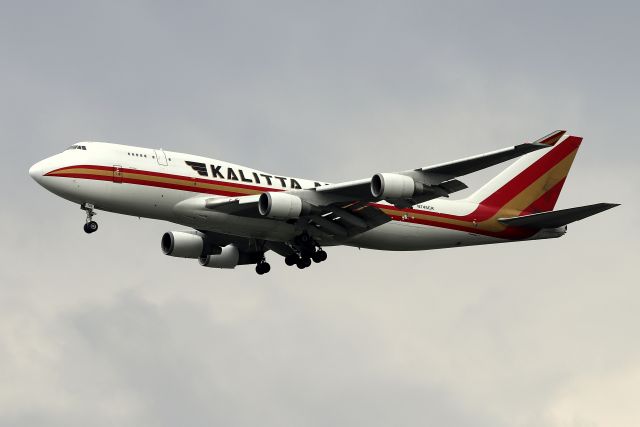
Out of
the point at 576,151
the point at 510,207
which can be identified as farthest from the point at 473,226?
the point at 576,151

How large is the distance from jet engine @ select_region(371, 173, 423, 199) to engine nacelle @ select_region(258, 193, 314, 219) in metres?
3.43

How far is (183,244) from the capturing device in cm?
5894

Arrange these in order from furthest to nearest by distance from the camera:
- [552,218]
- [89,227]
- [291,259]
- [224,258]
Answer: [224,258] < [552,218] < [291,259] < [89,227]

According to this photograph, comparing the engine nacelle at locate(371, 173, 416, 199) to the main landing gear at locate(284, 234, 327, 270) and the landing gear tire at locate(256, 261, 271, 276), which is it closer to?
the main landing gear at locate(284, 234, 327, 270)

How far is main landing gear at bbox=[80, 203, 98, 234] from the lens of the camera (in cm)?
5159

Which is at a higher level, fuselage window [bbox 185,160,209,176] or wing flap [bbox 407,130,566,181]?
fuselage window [bbox 185,160,209,176]

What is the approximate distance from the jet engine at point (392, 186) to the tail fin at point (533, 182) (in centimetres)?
1087

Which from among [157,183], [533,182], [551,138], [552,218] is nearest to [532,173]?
[533,182]

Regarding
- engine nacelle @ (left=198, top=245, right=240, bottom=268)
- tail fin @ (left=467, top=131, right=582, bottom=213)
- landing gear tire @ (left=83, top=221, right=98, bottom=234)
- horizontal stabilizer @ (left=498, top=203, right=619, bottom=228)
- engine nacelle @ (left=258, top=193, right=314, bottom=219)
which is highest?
tail fin @ (left=467, top=131, right=582, bottom=213)

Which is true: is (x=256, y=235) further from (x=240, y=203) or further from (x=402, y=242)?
(x=402, y=242)

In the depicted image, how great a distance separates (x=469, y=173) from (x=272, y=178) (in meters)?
Answer: 9.29

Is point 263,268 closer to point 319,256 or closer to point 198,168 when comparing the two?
point 319,256

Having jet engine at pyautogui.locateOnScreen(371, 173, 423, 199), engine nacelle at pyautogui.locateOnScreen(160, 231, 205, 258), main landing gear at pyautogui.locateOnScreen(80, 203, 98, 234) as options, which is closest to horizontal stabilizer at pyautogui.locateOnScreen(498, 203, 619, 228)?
jet engine at pyautogui.locateOnScreen(371, 173, 423, 199)

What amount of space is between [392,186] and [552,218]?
11.4 m
